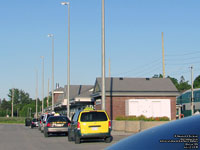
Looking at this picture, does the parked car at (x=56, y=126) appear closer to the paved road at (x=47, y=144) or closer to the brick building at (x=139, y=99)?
the paved road at (x=47, y=144)

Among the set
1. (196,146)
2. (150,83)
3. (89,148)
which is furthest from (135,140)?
(150,83)

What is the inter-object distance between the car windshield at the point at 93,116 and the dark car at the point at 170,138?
18607 millimetres

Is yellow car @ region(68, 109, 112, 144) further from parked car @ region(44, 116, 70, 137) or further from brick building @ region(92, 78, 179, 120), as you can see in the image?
brick building @ region(92, 78, 179, 120)

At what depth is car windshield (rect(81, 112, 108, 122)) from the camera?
867 inches

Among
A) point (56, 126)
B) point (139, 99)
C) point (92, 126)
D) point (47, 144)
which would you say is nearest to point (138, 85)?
point (139, 99)

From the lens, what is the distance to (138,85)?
173 ft

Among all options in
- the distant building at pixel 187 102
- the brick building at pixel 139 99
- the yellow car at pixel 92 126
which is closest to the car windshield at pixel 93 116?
the yellow car at pixel 92 126

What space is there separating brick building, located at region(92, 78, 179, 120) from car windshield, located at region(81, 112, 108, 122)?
88.4ft

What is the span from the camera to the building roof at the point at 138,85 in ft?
167

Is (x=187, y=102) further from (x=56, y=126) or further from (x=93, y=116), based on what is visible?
(x=93, y=116)

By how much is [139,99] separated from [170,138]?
48.0 metres

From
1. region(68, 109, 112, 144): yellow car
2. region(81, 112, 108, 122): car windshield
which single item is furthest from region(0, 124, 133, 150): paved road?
region(81, 112, 108, 122): car windshield

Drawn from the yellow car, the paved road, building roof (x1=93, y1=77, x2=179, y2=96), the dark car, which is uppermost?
building roof (x1=93, y1=77, x2=179, y2=96)

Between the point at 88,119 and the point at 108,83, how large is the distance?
30.2 meters
